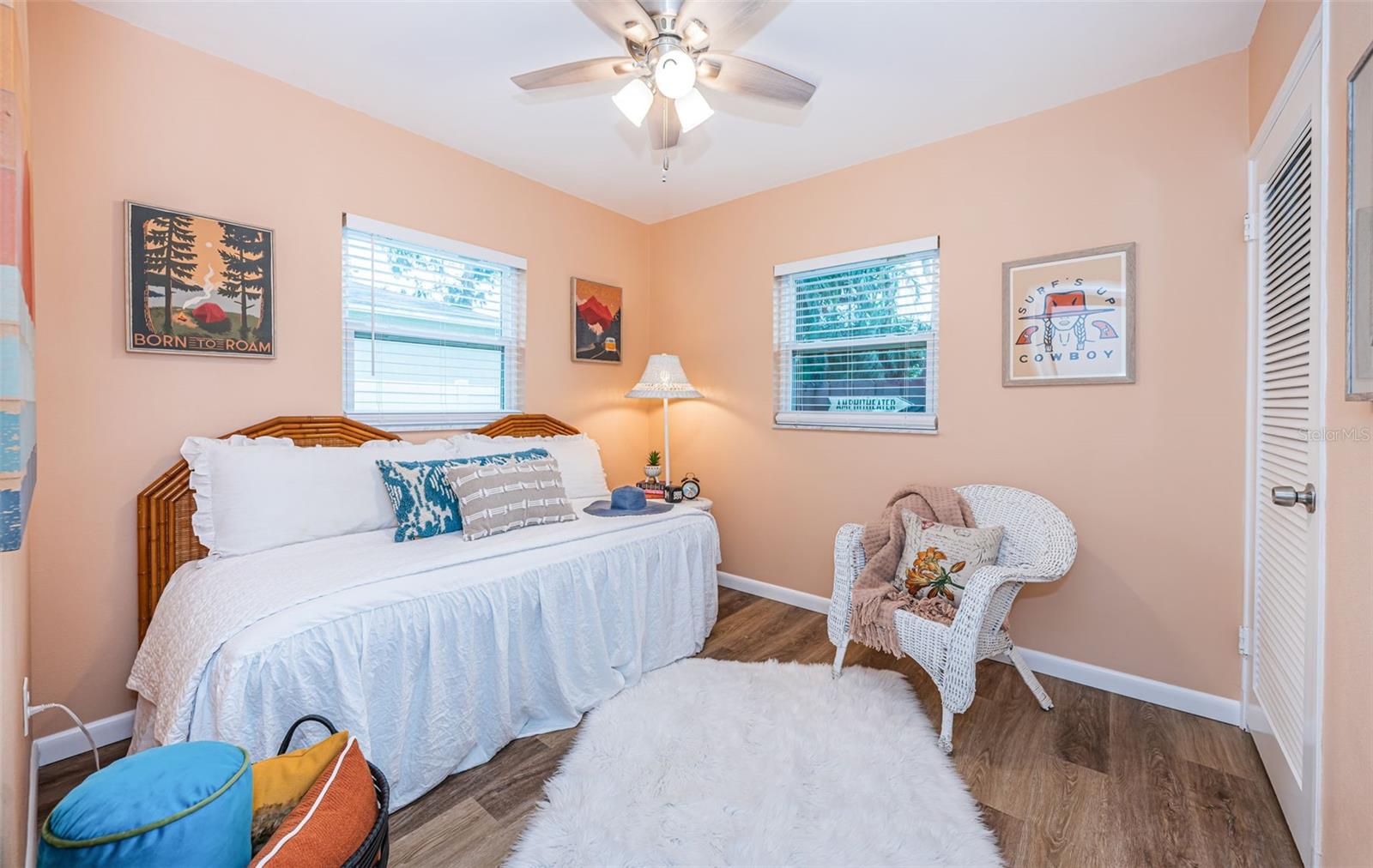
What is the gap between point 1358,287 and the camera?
1096 millimetres

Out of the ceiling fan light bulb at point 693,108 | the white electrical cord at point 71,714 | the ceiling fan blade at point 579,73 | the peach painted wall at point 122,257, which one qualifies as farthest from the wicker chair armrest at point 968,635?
the peach painted wall at point 122,257

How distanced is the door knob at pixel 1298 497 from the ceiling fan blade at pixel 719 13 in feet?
6.19

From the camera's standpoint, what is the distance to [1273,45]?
6.02 feet

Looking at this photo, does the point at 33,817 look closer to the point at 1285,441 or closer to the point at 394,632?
the point at 394,632

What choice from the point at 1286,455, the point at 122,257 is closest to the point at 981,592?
the point at 1286,455

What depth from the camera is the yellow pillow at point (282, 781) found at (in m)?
1.04

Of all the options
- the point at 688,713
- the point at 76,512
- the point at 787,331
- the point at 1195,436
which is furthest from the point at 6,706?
the point at 1195,436

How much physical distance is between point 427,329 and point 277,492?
1.12 meters

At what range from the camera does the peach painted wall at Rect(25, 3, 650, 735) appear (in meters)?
1.95

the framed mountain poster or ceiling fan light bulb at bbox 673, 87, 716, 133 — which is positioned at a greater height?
ceiling fan light bulb at bbox 673, 87, 716, 133

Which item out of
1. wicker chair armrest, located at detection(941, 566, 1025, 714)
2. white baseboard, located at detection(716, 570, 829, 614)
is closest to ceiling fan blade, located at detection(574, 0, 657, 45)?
wicker chair armrest, located at detection(941, 566, 1025, 714)

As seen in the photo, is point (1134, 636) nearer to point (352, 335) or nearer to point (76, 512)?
point (352, 335)

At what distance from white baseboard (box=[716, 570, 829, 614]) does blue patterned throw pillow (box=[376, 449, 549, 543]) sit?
1616 millimetres

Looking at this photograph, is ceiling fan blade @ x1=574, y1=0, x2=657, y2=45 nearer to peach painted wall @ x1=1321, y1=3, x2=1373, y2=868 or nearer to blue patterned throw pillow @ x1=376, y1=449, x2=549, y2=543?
peach painted wall @ x1=1321, y1=3, x2=1373, y2=868
